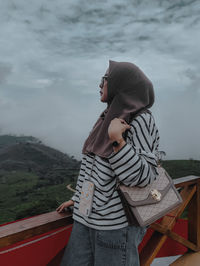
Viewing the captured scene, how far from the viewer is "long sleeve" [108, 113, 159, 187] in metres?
0.99

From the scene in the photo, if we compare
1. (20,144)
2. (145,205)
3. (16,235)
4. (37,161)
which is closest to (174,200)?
(145,205)

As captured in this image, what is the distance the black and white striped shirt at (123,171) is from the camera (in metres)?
1.00

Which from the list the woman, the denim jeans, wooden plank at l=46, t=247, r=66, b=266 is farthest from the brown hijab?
wooden plank at l=46, t=247, r=66, b=266

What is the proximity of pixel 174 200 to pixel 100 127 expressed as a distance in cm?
47

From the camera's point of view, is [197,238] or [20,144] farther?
[20,144]

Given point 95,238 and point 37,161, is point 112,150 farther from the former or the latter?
point 37,161

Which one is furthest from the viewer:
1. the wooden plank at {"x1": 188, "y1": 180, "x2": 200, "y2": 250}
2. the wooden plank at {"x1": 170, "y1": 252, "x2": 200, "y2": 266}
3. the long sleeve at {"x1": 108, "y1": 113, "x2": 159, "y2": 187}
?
the wooden plank at {"x1": 188, "y1": 180, "x2": 200, "y2": 250}

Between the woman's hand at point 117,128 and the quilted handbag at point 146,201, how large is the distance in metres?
0.22

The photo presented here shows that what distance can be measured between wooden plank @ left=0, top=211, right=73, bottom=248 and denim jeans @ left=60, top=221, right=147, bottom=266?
0.47 ft

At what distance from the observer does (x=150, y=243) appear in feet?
6.09

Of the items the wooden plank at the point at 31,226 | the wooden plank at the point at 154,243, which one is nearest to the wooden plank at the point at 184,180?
the wooden plank at the point at 154,243

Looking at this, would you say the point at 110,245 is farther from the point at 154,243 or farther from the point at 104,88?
the point at 154,243

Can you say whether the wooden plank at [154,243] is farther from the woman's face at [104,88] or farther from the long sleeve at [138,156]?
the woman's face at [104,88]

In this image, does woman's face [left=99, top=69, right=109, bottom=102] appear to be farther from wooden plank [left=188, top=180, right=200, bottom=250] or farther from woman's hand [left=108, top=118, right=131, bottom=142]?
wooden plank [left=188, top=180, right=200, bottom=250]
